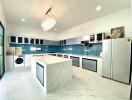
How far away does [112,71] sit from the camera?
328 centimetres

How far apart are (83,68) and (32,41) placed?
3832mm

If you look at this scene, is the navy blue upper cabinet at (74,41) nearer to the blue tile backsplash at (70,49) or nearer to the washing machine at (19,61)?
the blue tile backsplash at (70,49)

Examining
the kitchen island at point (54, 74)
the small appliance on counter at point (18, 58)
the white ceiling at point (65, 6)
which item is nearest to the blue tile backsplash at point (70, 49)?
the small appliance on counter at point (18, 58)

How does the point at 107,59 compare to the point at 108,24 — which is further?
the point at 108,24

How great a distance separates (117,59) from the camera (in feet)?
10.3

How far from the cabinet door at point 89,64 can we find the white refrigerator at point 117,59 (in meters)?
0.62

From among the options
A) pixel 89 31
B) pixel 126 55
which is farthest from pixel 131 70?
pixel 89 31

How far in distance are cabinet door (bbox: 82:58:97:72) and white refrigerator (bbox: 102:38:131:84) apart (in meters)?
0.62

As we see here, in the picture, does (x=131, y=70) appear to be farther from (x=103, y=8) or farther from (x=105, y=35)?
(x=103, y=8)

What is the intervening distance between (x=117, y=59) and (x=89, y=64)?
1.56m

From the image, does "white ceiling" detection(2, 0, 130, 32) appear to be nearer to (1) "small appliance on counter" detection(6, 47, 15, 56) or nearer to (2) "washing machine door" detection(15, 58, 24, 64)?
(1) "small appliance on counter" detection(6, 47, 15, 56)

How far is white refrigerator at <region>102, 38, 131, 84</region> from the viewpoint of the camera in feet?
9.46

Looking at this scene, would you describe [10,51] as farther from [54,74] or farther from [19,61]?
[54,74]

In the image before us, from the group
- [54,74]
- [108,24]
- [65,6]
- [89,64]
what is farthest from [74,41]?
[54,74]
